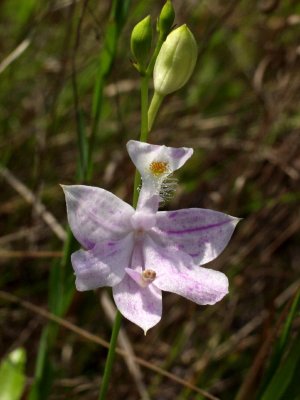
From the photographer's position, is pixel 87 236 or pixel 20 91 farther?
pixel 20 91

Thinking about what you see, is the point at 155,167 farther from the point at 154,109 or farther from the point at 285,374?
the point at 285,374

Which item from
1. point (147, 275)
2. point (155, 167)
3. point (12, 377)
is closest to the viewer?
point (147, 275)

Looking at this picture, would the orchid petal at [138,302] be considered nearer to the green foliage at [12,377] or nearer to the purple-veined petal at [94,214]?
the purple-veined petal at [94,214]

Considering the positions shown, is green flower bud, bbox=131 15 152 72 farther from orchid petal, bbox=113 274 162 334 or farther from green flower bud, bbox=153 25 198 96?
orchid petal, bbox=113 274 162 334

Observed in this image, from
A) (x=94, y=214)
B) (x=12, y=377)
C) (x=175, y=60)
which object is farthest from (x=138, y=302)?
(x=12, y=377)

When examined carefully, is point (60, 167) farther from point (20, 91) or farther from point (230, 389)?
point (230, 389)

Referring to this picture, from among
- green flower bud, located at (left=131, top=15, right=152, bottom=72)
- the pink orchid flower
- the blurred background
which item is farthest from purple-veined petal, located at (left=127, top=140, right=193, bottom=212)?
the blurred background

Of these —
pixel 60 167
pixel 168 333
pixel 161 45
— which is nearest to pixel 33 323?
pixel 168 333

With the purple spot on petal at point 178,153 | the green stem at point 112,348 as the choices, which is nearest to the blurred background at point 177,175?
the green stem at point 112,348
